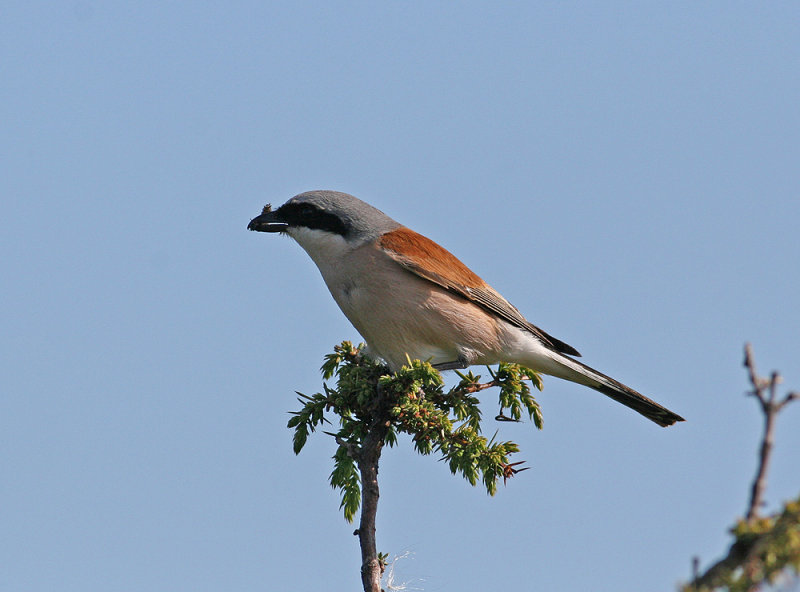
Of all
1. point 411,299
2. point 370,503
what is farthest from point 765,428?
point 411,299

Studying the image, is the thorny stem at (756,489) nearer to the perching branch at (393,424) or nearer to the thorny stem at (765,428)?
the thorny stem at (765,428)

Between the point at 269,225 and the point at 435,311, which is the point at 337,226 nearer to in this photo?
the point at 269,225

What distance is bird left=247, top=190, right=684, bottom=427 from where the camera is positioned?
6.34 metres

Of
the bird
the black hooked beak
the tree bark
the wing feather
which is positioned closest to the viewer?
the tree bark

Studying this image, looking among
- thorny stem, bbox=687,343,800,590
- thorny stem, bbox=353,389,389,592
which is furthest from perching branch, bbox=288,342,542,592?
thorny stem, bbox=687,343,800,590

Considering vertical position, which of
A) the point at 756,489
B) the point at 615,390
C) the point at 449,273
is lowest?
the point at 756,489

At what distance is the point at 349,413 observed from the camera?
14.9ft

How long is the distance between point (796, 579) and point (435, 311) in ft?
16.6

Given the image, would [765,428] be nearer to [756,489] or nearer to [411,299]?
[756,489]

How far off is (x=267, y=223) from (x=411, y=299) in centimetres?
124

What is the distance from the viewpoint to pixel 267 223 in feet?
22.0

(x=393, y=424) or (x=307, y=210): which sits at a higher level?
(x=307, y=210)

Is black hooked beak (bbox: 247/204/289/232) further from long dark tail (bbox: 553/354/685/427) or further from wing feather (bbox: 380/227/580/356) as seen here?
long dark tail (bbox: 553/354/685/427)

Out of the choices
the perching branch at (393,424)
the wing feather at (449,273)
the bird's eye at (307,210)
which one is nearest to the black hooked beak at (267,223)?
the bird's eye at (307,210)
